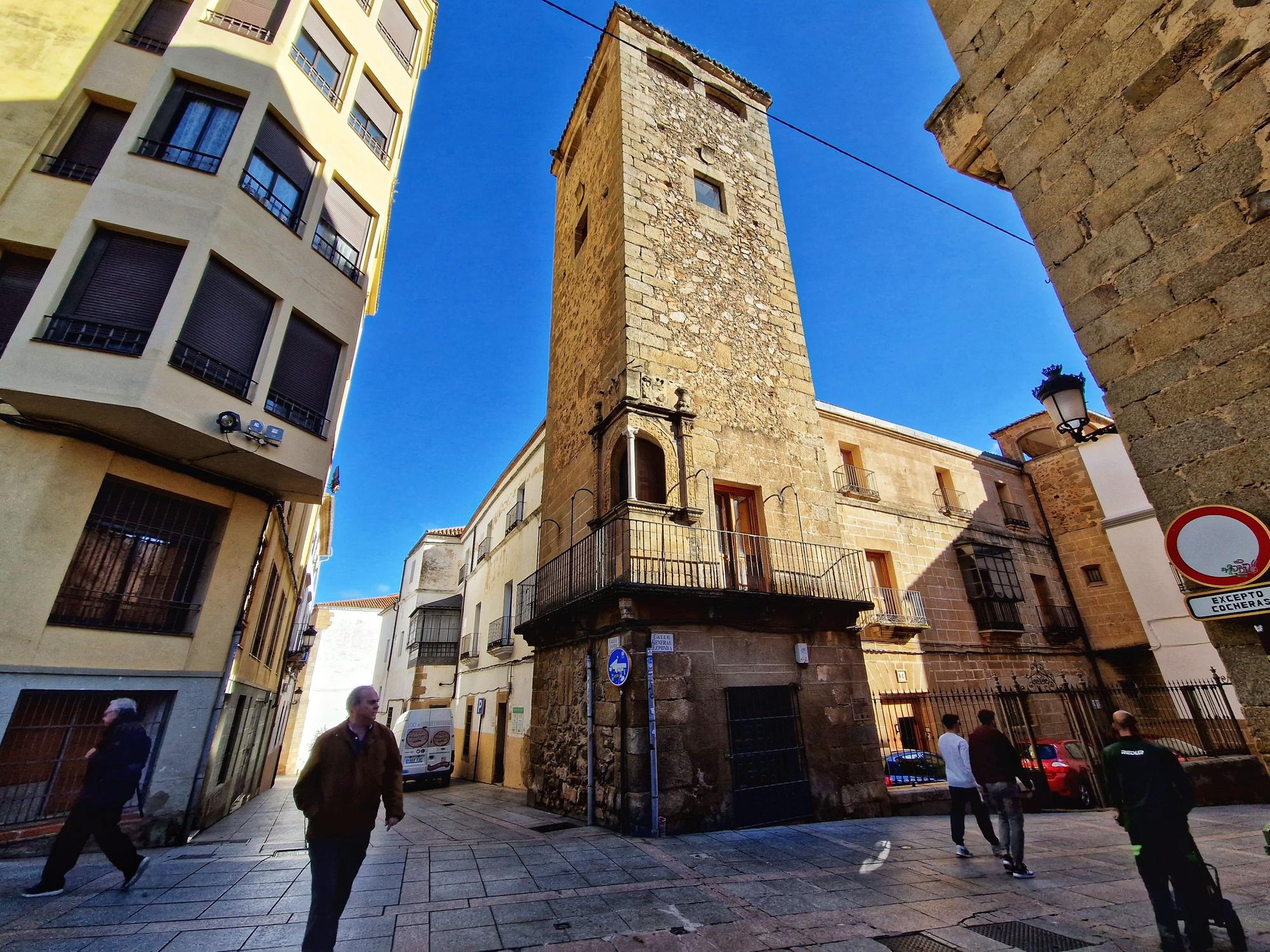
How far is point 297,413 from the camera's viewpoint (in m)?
8.59

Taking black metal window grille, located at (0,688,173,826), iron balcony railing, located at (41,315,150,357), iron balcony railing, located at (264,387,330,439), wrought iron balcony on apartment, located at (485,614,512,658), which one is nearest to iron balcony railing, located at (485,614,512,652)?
→ wrought iron balcony on apartment, located at (485,614,512,658)

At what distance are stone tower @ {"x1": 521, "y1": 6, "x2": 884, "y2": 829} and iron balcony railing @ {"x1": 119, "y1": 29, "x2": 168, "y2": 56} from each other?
7.97 meters

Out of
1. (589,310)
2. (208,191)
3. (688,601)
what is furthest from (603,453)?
(208,191)

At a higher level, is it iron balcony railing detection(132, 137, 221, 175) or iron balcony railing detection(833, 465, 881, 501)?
iron balcony railing detection(132, 137, 221, 175)

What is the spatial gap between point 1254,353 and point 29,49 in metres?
15.0

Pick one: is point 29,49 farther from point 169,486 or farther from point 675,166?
point 675,166

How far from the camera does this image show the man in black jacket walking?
14.5 ft

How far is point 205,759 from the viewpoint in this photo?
7.06 m

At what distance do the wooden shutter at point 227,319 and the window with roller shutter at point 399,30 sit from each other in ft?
25.8

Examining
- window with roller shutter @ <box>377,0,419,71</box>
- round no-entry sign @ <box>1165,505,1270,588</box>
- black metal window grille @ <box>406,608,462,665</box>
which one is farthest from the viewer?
black metal window grille @ <box>406,608,462,665</box>

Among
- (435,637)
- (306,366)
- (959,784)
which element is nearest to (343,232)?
(306,366)

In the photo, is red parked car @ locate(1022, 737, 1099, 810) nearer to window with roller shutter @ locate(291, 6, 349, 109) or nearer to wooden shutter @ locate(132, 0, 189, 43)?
window with roller shutter @ locate(291, 6, 349, 109)

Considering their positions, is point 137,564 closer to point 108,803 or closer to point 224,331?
point 224,331

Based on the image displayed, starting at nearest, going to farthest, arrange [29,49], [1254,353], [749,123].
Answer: [1254,353]
[29,49]
[749,123]
